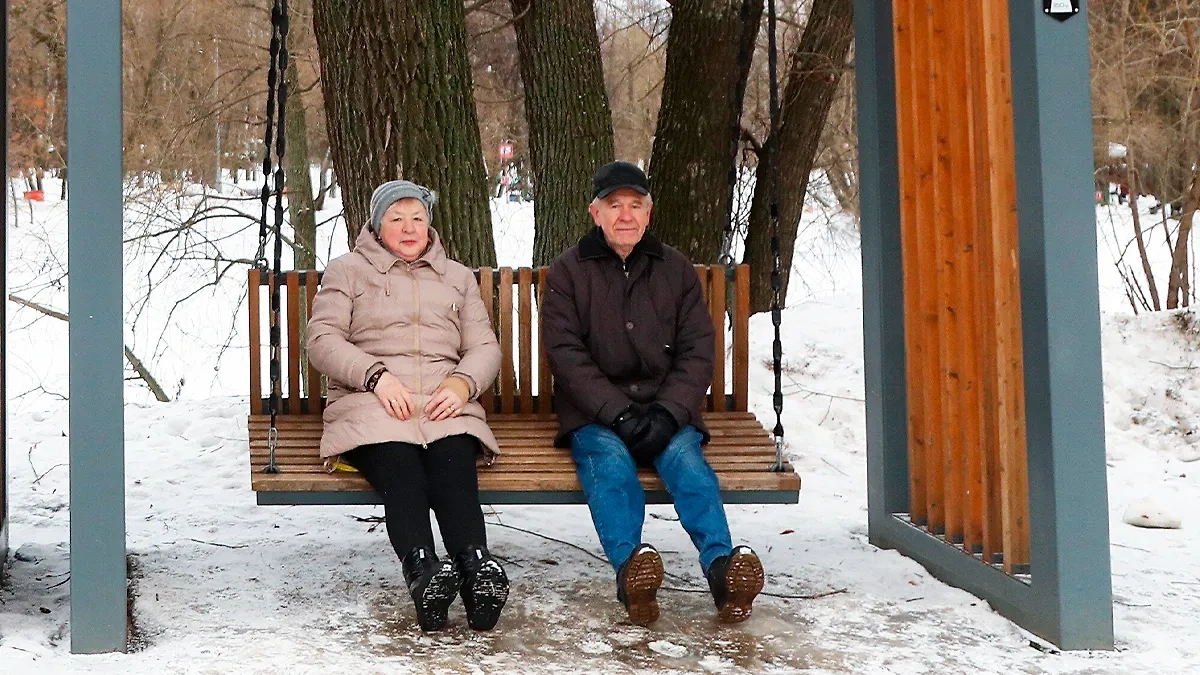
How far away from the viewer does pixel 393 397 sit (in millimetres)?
4430

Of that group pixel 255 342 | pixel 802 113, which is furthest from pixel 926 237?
pixel 802 113

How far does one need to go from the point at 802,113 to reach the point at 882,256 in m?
3.94

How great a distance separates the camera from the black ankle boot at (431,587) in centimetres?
400

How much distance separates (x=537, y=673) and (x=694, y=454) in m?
0.98

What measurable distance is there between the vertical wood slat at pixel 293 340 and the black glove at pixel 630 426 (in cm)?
138

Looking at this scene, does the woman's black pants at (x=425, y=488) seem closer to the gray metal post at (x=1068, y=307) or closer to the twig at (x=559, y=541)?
the twig at (x=559, y=541)

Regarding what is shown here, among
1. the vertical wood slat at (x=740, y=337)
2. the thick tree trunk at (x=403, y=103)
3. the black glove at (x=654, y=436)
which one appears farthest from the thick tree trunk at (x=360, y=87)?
the black glove at (x=654, y=436)

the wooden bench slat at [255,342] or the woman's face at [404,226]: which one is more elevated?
the woman's face at [404,226]

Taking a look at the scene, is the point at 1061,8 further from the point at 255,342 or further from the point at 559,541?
the point at 255,342

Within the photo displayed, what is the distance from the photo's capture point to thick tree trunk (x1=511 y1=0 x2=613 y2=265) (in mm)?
7953

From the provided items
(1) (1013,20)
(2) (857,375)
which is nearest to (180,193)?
(2) (857,375)

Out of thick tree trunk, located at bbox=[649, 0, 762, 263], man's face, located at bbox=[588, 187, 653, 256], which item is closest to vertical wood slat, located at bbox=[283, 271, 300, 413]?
man's face, located at bbox=[588, 187, 653, 256]

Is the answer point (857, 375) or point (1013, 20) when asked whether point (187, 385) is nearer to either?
point (857, 375)

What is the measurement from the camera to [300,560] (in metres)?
5.18
